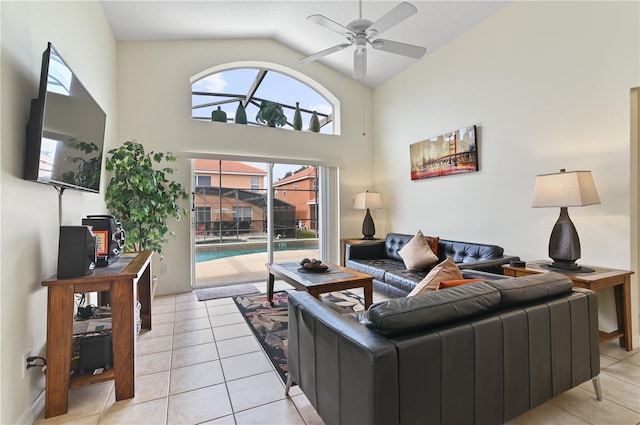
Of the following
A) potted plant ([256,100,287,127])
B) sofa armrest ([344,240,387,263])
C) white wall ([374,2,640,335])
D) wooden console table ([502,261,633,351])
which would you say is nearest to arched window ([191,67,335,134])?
potted plant ([256,100,287,127])

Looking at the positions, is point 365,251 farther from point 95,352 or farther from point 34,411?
point 34,411

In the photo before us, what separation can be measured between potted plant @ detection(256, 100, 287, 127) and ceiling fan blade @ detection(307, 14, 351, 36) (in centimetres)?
223

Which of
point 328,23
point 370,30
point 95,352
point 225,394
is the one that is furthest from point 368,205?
point 95,352

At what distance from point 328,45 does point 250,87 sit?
4.44 ft

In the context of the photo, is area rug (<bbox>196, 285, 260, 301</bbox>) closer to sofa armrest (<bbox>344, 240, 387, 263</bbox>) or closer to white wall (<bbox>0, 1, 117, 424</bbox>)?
sofa armrest (<bbox>344, 240, 387, 263</bbox>)

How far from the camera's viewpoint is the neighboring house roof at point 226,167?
4.46 meters

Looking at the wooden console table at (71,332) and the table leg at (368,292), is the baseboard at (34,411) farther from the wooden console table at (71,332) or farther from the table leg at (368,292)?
the table leg at (368,292)

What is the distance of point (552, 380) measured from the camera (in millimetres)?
1575

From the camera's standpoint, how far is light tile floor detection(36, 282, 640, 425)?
5.55ft

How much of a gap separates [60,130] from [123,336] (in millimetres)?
1280

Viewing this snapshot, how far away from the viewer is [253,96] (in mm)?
4867

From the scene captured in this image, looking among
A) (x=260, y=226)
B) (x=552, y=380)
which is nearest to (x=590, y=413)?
(x=552, y=380)

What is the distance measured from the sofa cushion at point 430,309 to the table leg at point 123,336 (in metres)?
1.48

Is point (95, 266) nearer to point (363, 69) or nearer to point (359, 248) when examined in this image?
point (363, 69)
